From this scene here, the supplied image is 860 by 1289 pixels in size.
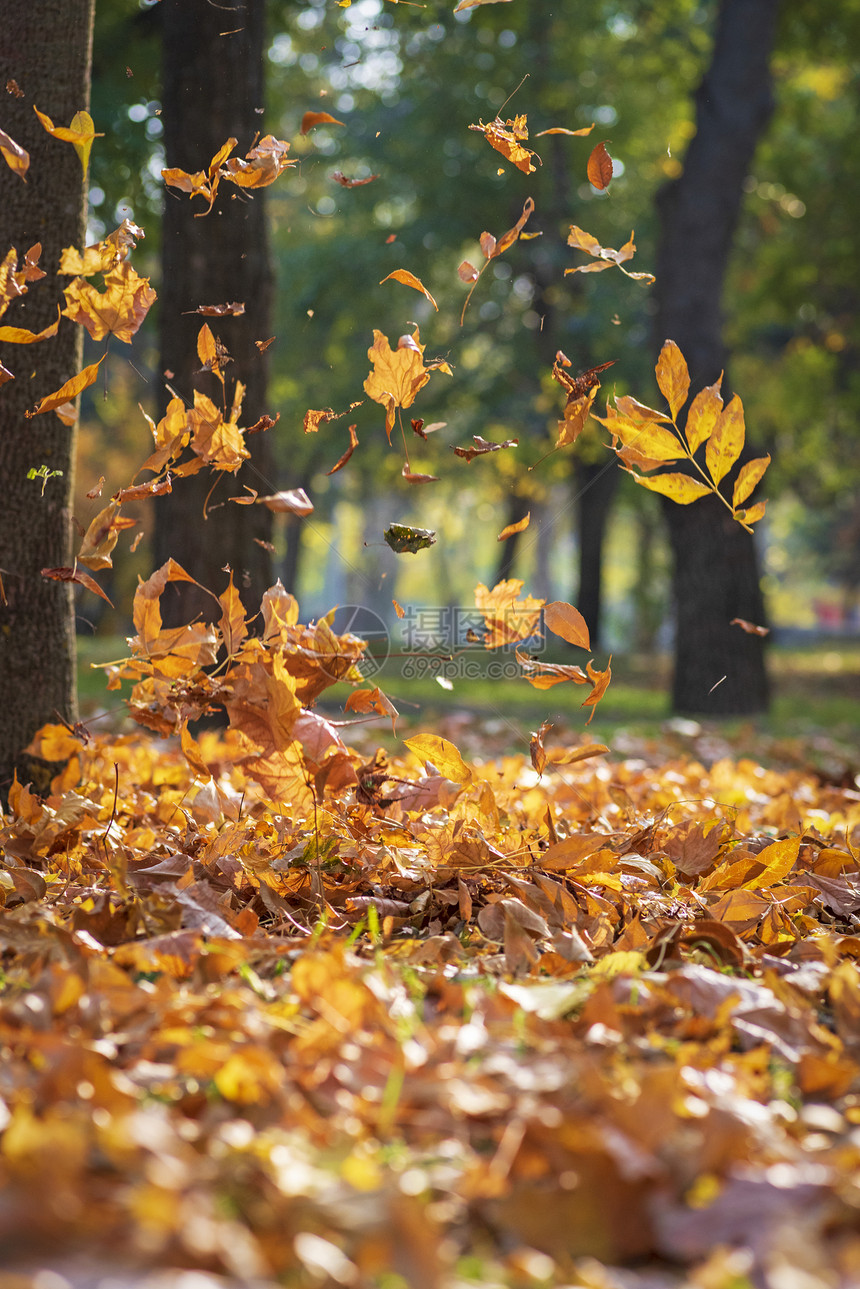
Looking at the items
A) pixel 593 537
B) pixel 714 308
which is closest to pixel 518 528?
pixel 714 308

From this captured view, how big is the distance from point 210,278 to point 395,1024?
396cm

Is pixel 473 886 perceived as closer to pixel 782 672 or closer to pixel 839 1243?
pixel 839 1243

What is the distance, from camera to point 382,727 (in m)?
5.61

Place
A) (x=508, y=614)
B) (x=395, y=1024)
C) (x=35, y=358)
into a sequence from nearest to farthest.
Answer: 1. (x=395, y=1024)
2. (x=508, y=614)
3. (x=35, y=358)

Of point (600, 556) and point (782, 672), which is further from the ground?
point (600, 556)

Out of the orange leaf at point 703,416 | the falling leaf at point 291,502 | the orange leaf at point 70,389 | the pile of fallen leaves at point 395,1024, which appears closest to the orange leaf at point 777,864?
the pile of fallen leaves at point 395,1024

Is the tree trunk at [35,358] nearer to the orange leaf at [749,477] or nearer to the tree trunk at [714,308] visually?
the orange leaf at [749,477]

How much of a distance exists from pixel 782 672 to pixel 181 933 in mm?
15743

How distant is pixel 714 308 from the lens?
833 cm

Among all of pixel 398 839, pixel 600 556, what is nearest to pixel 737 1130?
pixel 398 839

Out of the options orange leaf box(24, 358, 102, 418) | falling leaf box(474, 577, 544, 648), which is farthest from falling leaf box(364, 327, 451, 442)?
orange leaf box(24, 358, 102, 418)

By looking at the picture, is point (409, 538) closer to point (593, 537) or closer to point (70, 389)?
point (70, 389)

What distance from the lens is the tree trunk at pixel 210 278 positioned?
4.29 metres

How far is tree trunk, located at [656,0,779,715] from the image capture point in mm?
8086
